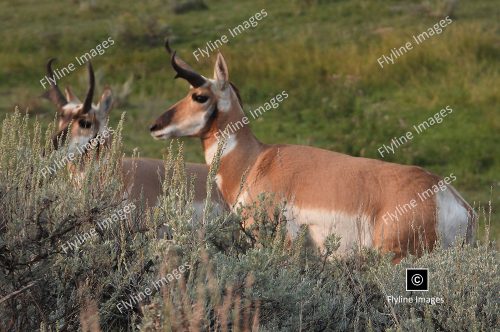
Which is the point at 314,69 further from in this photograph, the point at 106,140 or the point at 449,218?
the point at 449,218

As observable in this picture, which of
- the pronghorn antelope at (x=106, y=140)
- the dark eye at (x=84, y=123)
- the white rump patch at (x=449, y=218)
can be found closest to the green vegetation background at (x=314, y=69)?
the pronghorn antelope at (x=106, y=140)

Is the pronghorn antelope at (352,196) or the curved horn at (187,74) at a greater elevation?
the curved horn at (187,74)

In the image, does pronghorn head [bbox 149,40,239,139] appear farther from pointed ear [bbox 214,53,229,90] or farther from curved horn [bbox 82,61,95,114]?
curved horn [bbox 82,61,95,114]

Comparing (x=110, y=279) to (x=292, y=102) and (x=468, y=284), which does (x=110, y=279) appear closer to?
(x=468, y=284)

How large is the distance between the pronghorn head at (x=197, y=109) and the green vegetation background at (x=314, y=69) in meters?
3.56

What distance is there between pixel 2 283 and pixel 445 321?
6.64 feet

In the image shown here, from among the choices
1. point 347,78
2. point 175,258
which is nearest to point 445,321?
point 175,258

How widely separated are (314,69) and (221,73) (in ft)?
30.2

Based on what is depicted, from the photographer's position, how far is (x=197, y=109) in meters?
7.76

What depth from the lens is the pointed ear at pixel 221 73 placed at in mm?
7535

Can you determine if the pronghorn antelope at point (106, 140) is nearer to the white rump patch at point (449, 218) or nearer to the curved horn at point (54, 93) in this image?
the curved horn at point (54, 93)

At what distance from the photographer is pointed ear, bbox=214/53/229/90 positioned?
24.7 ft

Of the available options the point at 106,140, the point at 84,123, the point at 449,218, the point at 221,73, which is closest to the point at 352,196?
the point at 449,218

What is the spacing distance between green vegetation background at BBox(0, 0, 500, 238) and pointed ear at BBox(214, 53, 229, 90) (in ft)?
11.8
